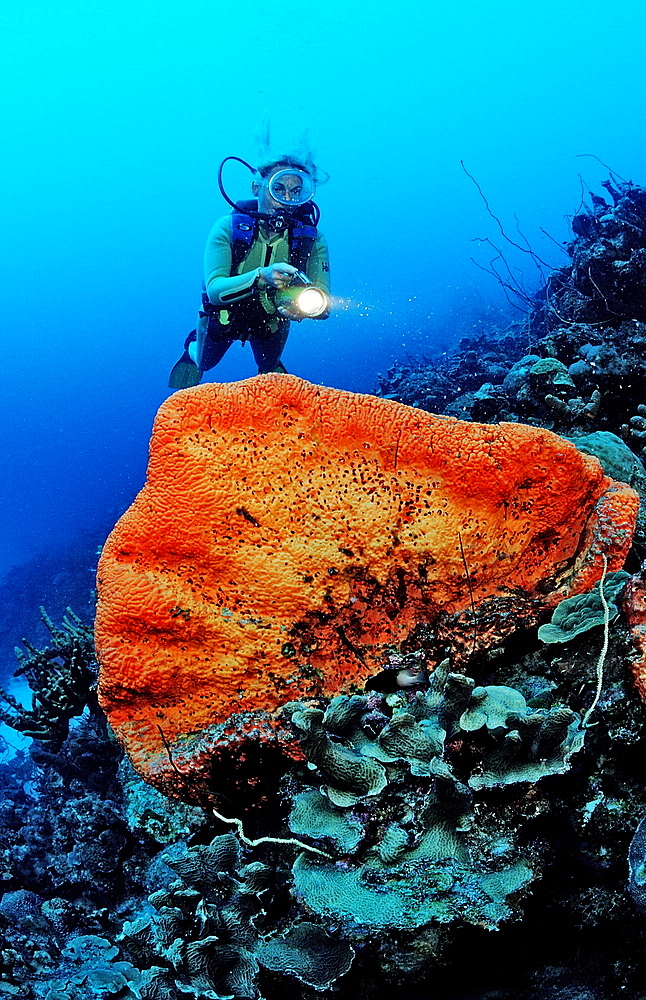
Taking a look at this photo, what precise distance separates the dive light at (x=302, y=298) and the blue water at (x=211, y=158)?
7024 centimetres

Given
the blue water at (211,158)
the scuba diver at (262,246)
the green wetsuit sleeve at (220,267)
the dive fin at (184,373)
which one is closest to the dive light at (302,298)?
the scuba diver at (262,246)

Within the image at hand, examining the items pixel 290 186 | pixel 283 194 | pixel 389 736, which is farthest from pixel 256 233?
pixel 389 736

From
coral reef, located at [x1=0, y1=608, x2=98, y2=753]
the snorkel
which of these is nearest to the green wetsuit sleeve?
the snorkel

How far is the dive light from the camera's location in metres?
3.87

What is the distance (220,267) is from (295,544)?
14.2 feet

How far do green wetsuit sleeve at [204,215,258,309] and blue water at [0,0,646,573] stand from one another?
227 ft

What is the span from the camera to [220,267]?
17.0ft

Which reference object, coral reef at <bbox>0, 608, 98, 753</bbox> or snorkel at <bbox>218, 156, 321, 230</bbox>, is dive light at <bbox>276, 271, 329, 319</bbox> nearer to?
snorkel at <bbox>218, 156, 321, 230</bbox>

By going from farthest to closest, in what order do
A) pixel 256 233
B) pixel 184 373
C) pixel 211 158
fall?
pixel 211 158, pixel 184 373, pixel 256 233

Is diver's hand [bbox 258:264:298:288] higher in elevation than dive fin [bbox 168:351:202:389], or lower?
lower

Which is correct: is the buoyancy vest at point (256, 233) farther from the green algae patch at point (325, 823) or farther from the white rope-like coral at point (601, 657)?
the green algae patch at point (325, 823)

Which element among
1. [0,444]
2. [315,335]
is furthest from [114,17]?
[0,444]

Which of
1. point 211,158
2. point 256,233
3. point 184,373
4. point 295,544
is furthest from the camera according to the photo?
point 211,158

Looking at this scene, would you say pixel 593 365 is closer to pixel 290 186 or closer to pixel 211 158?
pixel 290 186
